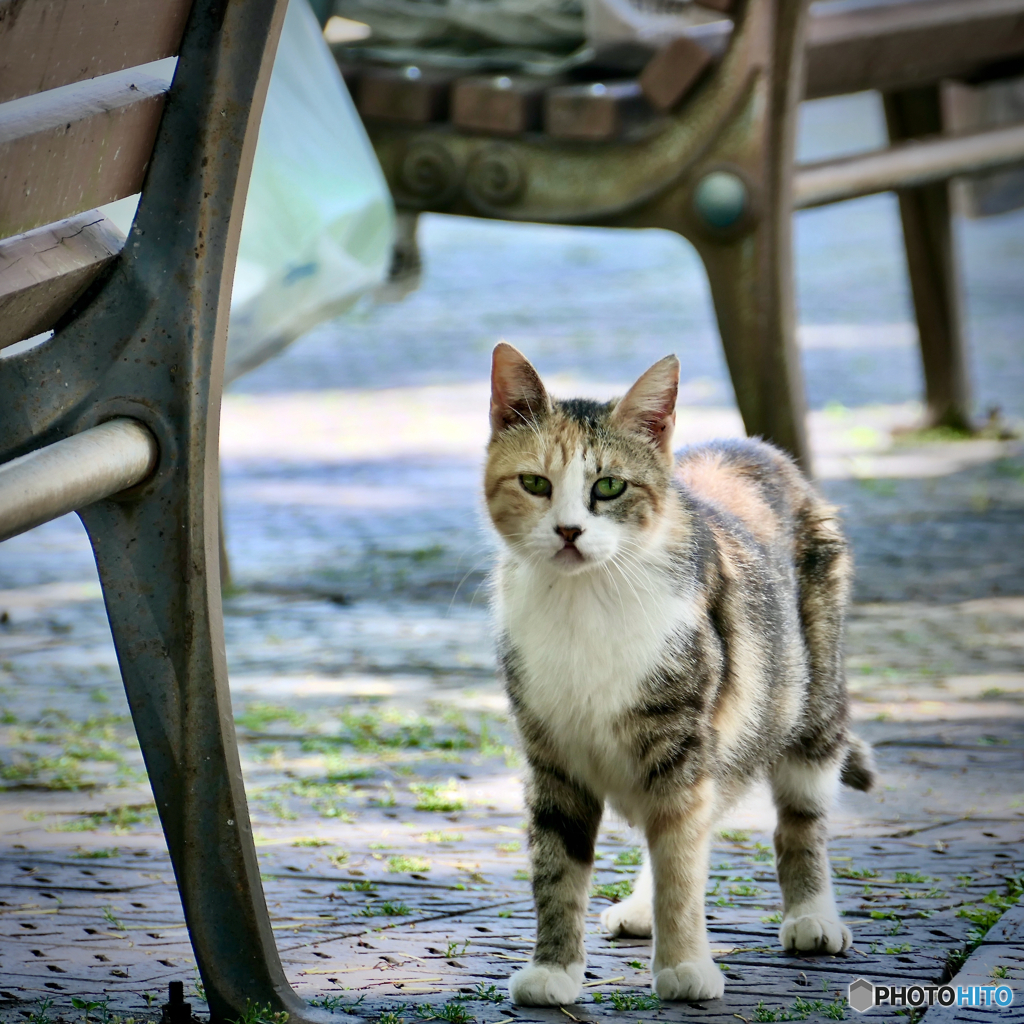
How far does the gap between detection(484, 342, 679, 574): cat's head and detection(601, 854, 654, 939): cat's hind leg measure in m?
0.62

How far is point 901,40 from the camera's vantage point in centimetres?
536

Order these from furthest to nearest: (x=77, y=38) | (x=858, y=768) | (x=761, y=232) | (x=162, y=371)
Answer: (x=761, y=232)
(x=858, y=768)
(x=162, y=371)
(x=77, y=38)

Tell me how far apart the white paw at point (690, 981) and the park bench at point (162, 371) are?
0.57 m

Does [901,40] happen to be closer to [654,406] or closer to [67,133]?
[654,406]

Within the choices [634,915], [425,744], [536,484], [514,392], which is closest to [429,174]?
[425,744]

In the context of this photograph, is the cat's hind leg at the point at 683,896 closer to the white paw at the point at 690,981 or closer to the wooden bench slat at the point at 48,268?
the white paw at the point at 690,981

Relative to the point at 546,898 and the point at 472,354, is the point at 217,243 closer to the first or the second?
the point at 546,898

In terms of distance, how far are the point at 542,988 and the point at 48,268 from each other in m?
1.29

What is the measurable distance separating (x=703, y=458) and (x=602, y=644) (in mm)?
735

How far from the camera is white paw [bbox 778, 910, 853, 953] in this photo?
2.58 m

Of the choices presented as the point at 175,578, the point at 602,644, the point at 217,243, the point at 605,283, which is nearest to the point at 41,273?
the point at 217,243

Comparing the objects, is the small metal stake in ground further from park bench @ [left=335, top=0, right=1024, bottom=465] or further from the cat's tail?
park bench @ [left=335, top=0, right=1024, bottom=465]

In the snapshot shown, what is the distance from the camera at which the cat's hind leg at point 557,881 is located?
2383 millimetres
